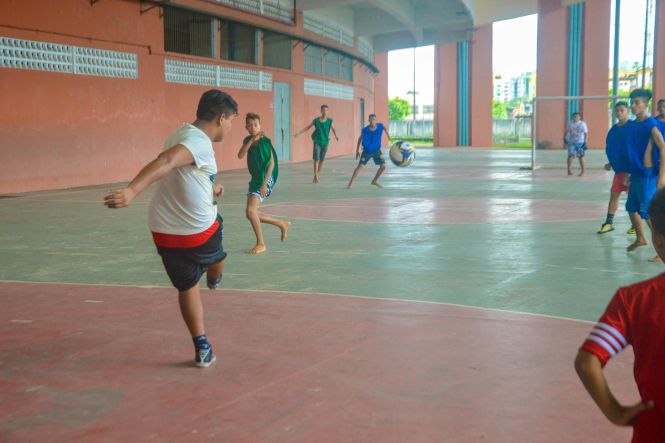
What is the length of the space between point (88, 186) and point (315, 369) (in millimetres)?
16284

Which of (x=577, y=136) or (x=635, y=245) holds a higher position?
(x=577, y=136)

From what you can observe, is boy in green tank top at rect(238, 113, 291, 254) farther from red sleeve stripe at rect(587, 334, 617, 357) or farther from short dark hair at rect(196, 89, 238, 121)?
red sleeve stripe at rect(587, 334, 617, 357)

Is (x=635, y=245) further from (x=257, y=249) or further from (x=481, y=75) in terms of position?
(x=481, y=75)

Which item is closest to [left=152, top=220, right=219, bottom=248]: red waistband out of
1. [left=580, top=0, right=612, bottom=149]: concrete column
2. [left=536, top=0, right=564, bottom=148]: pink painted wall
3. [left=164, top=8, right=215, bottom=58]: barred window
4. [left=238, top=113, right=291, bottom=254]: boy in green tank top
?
[left=238, top=113, right=291, bottom=254]: boy in green tank top

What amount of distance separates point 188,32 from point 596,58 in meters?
26.7

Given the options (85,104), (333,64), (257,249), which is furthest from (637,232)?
(333,64)

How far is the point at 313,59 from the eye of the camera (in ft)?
111

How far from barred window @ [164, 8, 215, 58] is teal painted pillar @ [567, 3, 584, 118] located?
24.7 metres

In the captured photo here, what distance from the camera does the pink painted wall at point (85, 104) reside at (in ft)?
58.9

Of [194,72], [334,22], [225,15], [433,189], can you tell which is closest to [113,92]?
[194,72]

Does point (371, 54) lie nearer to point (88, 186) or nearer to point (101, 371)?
point (88, 186)

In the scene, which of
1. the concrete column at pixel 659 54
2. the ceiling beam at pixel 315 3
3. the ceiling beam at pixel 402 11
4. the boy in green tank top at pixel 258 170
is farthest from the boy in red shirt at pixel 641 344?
the concrete column at pixel 659 54

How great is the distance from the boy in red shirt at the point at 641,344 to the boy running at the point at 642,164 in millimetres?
6999

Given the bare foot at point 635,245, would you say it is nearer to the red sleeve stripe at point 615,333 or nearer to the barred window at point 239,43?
the red sleeve stripe at point 615,333
